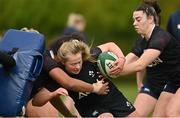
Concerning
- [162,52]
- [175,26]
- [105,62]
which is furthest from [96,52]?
[175,26]

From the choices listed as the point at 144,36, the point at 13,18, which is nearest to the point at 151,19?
the point at 144,36

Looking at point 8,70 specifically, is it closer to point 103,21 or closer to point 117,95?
point 117,95

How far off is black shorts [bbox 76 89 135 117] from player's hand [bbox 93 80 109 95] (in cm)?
12

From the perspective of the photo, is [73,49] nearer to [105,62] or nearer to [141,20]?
[105,62]

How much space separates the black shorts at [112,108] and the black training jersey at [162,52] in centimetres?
70

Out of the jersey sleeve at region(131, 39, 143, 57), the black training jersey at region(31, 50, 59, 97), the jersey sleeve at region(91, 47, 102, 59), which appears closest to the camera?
the black training jersey at region(31, 50, 59, 97)

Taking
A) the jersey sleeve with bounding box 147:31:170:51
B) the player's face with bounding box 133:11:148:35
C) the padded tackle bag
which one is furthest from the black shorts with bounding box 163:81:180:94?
the padded tackle bag

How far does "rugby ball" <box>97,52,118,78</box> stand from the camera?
26.5 feet

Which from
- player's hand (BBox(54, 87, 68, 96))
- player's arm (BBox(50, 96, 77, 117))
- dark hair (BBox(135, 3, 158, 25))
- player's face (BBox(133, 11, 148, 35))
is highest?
dark hair (BBox(135, 3, 158, 25))

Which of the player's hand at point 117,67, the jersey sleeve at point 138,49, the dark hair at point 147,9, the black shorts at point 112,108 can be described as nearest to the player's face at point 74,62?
the player's hand at point 117,67

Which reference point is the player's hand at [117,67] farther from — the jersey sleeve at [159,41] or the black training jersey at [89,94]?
the jersey sleeve at [159,41]

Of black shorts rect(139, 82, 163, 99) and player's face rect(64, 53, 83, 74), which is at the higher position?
player's face rect(64, 53, 83, 74)

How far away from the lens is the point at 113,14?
3041cm

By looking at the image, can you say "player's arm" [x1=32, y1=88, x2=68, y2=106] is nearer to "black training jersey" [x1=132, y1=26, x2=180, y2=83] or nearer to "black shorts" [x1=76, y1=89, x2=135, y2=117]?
"black shorts" [x1=76, y1=89, x2=135, y2=117]
